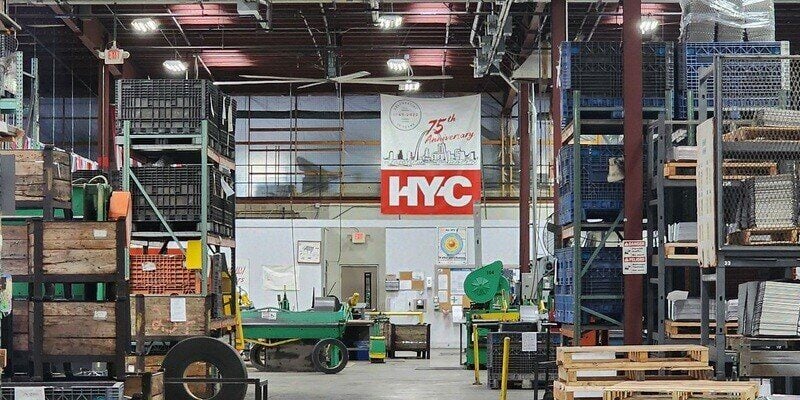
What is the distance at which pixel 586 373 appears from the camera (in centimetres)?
868

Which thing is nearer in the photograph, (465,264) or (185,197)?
(185,197)

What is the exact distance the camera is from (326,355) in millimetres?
19656

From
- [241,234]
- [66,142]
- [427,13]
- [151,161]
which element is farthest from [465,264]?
[151,161]

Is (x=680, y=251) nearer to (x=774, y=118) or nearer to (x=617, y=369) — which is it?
(x=774, y=118)

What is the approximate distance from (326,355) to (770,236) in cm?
1225

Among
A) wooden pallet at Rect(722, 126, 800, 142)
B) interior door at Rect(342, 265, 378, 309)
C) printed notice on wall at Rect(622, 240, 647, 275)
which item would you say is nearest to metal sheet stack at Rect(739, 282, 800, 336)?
wooden pallet at Rect(722, 126, 800, 142)

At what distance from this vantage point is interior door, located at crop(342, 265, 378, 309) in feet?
90.7

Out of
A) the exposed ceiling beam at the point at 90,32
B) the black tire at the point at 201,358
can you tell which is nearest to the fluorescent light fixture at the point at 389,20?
the exposed ceiling beam at the point at 90,32

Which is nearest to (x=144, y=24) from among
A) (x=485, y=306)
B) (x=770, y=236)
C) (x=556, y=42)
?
(x=556, y=42)

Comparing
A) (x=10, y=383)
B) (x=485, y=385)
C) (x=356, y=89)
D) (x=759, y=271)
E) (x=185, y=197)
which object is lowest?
(x=485, y=385)

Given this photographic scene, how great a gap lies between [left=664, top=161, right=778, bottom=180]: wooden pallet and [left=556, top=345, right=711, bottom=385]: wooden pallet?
1.56 metres

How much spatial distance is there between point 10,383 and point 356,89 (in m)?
22.2

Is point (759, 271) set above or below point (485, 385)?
above

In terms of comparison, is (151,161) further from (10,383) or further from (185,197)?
(10,383)
